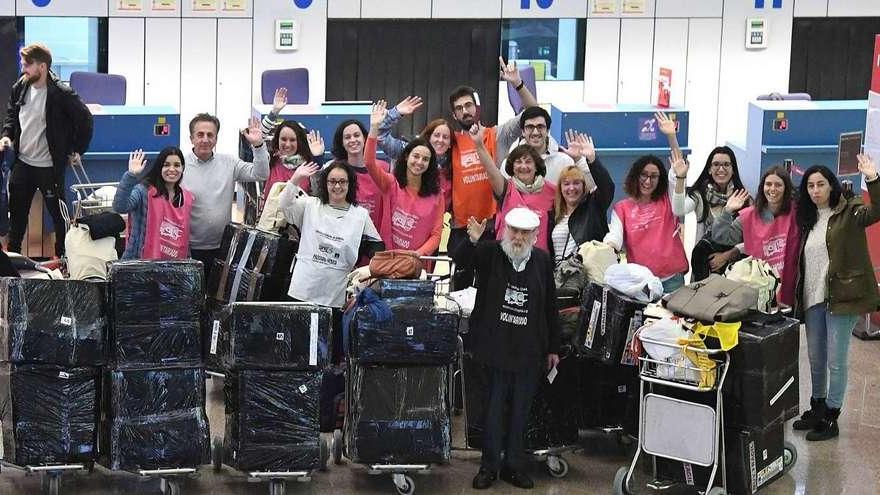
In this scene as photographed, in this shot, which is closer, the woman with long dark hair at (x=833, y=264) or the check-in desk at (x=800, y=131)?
the woman with long dark hair at (x=833, y=264)

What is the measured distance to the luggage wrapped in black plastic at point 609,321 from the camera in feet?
24.1

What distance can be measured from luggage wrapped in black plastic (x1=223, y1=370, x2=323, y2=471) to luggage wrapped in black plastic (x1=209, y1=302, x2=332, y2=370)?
0.07m

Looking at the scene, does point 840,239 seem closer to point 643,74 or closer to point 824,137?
point 824,137

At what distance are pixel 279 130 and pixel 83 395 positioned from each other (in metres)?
2.51

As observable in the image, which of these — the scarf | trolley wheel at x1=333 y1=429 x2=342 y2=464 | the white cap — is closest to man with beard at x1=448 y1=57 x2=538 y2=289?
the scarf

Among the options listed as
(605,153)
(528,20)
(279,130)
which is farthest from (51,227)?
(528,20)

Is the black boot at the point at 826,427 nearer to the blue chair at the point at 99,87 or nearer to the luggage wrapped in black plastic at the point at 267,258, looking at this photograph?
the luggage wrapped in black plastic at the point at 267,258

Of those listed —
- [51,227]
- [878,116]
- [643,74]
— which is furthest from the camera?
[643,74]

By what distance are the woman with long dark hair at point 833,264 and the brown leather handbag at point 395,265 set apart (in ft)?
7.01

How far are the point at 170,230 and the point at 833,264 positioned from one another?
358 centimetres

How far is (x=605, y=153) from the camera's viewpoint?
42.9ft

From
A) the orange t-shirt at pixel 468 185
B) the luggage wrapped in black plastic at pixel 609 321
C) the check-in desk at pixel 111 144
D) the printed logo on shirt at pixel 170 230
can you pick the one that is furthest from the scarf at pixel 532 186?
the check-in desk at pixel 111 144

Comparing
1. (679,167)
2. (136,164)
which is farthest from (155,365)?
(679,167)

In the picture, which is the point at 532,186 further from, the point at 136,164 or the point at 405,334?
the point at 136,164
